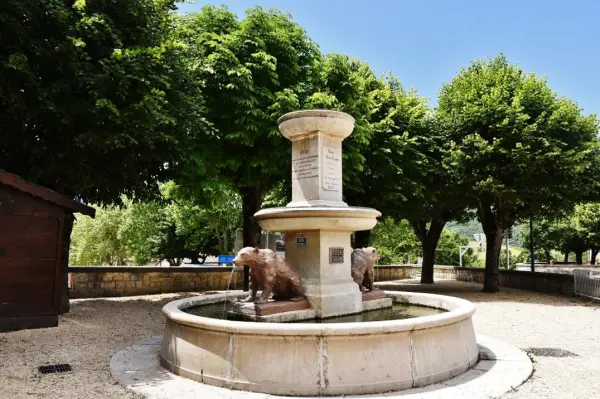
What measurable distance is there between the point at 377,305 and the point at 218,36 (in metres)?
10.2

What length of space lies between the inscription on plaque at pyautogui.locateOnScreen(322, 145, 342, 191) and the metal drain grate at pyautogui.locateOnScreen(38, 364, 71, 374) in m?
5.00

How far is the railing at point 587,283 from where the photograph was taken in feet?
56.4

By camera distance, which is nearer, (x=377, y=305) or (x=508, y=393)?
(x=508, y=393)

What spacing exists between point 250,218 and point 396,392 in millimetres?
11564

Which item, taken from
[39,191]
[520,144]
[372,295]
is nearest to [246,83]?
[39,191]

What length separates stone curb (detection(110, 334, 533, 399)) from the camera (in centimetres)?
554

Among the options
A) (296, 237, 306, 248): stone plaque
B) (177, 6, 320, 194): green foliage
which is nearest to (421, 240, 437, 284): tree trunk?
(177, 6, 320, 194): green foliage

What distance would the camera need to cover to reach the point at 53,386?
6066 mm

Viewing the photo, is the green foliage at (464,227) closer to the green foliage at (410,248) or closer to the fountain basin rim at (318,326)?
the green foliage at (410,248)

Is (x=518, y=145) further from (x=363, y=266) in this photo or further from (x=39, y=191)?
(x=39, y=191)

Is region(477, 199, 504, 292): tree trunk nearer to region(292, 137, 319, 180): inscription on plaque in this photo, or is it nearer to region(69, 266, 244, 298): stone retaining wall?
region(69, 266, 244, 298): stone retaining wall

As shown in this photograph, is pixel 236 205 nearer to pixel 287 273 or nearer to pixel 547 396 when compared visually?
pixel 287 273

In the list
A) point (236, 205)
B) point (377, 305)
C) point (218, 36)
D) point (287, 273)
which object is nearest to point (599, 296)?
point (377, 305)

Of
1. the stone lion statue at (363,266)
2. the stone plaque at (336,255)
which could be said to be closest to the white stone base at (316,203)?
the stone plaque at (336,255)
